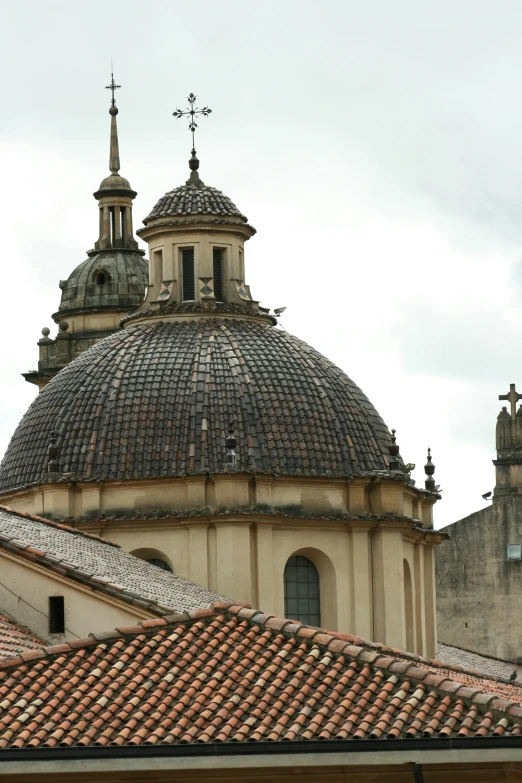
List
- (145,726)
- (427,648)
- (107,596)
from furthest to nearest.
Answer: (427,648) → (107,596) → (145,726)

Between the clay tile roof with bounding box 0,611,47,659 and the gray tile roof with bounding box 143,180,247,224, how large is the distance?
2273cm

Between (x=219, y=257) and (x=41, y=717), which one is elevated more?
(x=219, y=257)

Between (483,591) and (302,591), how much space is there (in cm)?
1776

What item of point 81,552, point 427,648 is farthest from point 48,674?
point 427,648

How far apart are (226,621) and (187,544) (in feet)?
82.2

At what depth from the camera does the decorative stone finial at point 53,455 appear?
53812 millimetres

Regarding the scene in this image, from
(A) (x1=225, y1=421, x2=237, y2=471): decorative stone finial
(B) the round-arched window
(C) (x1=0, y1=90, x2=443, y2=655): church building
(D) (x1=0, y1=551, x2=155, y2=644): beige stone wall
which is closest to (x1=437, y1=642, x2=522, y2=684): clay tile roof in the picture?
(C) (x1=0, y1=90, x2=443, y2=655): church building

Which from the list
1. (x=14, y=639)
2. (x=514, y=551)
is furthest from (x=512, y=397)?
(x=14, y=639)

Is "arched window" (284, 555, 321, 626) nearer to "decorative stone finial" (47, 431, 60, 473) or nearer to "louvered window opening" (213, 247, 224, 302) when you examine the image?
"decorative stone finial" (47, 431, 60, 473)

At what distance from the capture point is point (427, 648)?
57625 mm

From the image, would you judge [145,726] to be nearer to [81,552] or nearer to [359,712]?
[359,712]

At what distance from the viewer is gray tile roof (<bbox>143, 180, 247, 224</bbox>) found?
5800 cm

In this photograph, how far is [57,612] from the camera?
3619cm

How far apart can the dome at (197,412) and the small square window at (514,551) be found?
50.6ft
